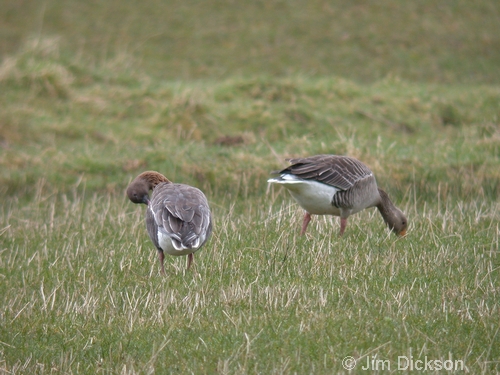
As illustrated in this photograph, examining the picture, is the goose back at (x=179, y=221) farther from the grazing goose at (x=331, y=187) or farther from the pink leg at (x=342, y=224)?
the pink leg at (x=342, y=224)

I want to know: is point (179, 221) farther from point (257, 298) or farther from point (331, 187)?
point (331, 187)

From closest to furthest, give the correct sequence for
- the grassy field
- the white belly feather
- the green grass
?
the grassy field → the white belly feather → the green grass

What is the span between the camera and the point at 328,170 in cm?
806

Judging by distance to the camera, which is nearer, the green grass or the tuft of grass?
the tuft of grass

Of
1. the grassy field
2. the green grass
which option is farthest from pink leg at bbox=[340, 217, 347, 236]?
the green grass

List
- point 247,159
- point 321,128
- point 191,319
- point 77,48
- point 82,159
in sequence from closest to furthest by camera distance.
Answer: point 191,319, point 247,159, point 82,159, point 321,128, point 77,48

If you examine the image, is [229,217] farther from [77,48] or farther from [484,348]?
[77,48]

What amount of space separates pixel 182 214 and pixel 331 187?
1.91 metres

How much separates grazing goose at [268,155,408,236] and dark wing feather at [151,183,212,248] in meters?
1.00

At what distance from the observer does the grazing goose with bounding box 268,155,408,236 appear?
25.9 ft

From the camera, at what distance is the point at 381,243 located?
7.65 metres

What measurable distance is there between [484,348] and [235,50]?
14.7m

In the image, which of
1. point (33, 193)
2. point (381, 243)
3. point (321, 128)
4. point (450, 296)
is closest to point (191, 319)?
point (450, 296)

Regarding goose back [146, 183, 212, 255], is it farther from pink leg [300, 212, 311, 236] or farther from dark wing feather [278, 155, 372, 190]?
pink leg [300, 212, 311, 236]
